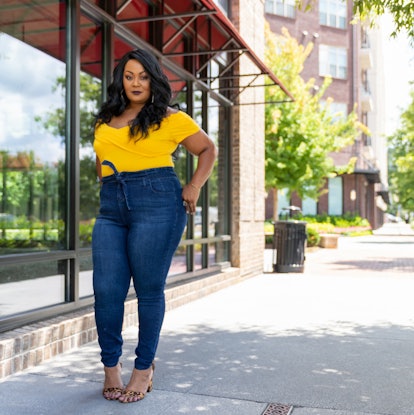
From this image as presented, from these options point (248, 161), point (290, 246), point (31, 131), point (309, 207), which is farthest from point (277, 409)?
point (309, 207)

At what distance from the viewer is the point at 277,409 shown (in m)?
3.73

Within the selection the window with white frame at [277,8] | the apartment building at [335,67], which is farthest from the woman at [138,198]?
the window with white frame at [277,8]

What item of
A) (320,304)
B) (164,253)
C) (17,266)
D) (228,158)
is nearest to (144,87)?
(164,253)

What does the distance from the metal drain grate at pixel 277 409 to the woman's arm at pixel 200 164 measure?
1.24m

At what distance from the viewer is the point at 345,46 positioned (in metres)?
39.5

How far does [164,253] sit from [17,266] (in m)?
2.03

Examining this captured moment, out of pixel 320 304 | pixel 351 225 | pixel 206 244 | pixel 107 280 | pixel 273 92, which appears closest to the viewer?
pixel 107 280

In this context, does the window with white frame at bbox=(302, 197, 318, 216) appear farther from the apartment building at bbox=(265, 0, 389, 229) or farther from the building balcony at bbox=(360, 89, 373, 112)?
the building balcony at bbox=(360, 89, 373, 112)

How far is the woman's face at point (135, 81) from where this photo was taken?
3.69 m

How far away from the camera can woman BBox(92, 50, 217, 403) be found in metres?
3.66

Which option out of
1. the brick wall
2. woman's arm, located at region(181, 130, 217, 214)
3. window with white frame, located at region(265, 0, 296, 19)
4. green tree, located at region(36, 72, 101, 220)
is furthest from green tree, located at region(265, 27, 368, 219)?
woman's arm, located at region(181, 130, 217, 214)

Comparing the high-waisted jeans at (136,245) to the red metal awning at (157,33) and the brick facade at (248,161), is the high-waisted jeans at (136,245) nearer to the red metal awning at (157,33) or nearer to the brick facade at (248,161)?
the red metal awning at (157,33)

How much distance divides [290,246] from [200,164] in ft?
31.2

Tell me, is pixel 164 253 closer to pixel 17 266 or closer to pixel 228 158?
pixel 17 266
